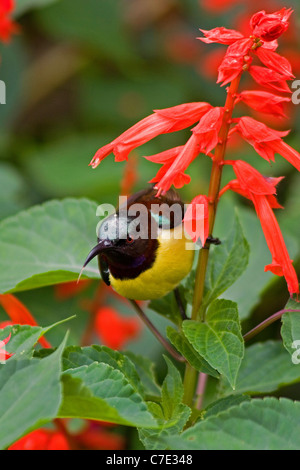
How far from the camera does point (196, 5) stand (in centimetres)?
275

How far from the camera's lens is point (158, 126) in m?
0.88

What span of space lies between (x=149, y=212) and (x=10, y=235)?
37cm

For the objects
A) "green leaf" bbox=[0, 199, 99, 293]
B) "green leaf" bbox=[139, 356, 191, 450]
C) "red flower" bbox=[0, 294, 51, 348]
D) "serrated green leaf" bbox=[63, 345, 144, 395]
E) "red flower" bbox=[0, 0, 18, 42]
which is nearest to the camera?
"green leaf" bbox=[139, 356, 191, 450]

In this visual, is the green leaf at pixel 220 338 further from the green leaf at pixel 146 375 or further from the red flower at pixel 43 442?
the red flower at pixel 43 442

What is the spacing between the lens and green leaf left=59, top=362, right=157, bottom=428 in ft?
2.31

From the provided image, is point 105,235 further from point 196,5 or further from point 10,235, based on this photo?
point 196,5

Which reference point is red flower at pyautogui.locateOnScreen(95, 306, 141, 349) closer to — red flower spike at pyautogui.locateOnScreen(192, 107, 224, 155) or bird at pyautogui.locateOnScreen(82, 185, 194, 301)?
bird at pyautogui.locateOnScreen(82, 185, 194, 301)

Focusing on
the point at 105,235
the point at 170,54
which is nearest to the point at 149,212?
the point at 105,235

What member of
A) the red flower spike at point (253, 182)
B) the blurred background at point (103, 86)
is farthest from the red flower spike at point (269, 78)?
the blurred background at point (103, 86)

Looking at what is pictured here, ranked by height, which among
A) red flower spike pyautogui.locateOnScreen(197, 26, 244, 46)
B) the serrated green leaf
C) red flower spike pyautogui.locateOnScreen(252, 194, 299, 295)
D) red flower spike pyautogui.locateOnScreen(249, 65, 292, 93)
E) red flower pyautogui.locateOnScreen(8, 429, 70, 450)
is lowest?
red flower pyautogui.locateOnScreen(8, 429, 70, 450)

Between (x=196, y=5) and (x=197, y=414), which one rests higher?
(x=196, y=5)

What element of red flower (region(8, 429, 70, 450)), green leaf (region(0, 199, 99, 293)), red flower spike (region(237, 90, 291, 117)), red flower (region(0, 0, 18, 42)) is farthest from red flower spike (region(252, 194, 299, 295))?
red flower (region(0, 0, 18, 42))

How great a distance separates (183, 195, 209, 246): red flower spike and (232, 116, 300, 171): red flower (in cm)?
10

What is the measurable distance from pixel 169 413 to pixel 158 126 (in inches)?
15.8
